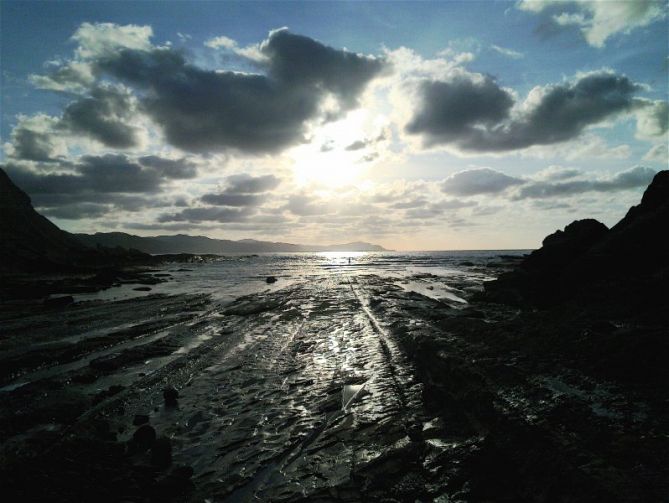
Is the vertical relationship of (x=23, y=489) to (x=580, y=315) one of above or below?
below

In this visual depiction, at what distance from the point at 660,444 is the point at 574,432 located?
0.94 metres

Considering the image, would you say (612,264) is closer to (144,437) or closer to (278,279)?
(144,437)

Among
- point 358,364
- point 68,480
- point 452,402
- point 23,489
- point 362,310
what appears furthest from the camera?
point 362,310

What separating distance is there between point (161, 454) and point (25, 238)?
254 ft

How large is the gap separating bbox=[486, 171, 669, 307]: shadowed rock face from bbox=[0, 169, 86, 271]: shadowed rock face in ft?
214

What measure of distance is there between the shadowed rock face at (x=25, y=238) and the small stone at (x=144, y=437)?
205ft

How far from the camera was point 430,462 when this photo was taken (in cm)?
515

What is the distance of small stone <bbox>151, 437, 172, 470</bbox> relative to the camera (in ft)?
17.9

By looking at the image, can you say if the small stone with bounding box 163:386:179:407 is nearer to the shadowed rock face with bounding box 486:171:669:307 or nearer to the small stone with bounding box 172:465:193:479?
the small stone with bounding box 172:465:193:479

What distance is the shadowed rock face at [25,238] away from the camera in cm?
5350

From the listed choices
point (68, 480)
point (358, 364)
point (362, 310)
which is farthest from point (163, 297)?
point (68, 480)

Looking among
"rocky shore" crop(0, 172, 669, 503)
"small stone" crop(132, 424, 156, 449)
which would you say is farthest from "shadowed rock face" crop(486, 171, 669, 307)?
"small stone" crop(132, 424, 156, 449)

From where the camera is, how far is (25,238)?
6228 cm

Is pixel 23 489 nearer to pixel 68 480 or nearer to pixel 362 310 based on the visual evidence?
pixel 68 480
